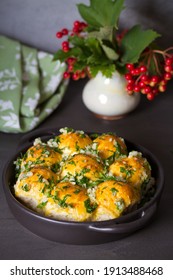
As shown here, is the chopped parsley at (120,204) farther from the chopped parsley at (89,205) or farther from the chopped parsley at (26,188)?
the chopped parsley at (26,188)

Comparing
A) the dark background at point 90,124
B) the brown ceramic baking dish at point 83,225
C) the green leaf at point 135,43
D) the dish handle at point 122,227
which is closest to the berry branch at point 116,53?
the green leaf at point 135,43

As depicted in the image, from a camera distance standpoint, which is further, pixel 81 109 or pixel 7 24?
pixel 7 24

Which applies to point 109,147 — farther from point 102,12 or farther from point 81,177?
point 102,12

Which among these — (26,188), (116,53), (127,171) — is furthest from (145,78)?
(26,188)

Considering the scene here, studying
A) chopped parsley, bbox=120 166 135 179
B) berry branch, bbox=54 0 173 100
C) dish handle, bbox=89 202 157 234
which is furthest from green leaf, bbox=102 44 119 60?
dish handle, bbox=89 202 157 234

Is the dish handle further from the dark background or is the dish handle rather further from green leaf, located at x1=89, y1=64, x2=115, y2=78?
green leaf, located at x1=89, y1=64, x2=115, y2=78

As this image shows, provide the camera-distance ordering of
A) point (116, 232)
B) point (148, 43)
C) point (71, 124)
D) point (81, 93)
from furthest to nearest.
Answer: point (81, 93)
point (71, 124)
point (148, 43)
point (116, 232)
